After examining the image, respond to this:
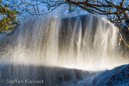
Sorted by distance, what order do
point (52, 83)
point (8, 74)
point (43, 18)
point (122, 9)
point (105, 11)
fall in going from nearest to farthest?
Result: point (52, 83) → point (8, 74) → point (43, 18) → point (122, 9) → point (105, 11)

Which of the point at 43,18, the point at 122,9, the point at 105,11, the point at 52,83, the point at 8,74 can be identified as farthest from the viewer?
the point at 105,11

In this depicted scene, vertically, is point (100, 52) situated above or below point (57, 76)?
above

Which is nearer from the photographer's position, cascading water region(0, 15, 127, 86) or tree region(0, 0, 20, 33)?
cascading water region(0, 15, 127, 86)

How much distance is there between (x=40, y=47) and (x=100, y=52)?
199cm

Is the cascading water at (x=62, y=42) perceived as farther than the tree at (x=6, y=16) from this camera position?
No

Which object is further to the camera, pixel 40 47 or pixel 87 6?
pixel 87 6

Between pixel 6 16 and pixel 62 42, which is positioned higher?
pixel 6 16

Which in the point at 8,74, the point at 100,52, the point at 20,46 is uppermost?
the point at 20,46

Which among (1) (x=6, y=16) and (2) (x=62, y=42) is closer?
(2) (x=62, y=42)

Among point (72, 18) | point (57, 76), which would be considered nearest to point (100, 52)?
point (72, 18)

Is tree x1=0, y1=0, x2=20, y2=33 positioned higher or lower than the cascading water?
higher

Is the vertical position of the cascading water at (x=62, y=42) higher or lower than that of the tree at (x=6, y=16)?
lower

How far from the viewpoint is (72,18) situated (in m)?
4.39

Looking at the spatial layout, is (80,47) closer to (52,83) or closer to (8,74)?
(52,83)
